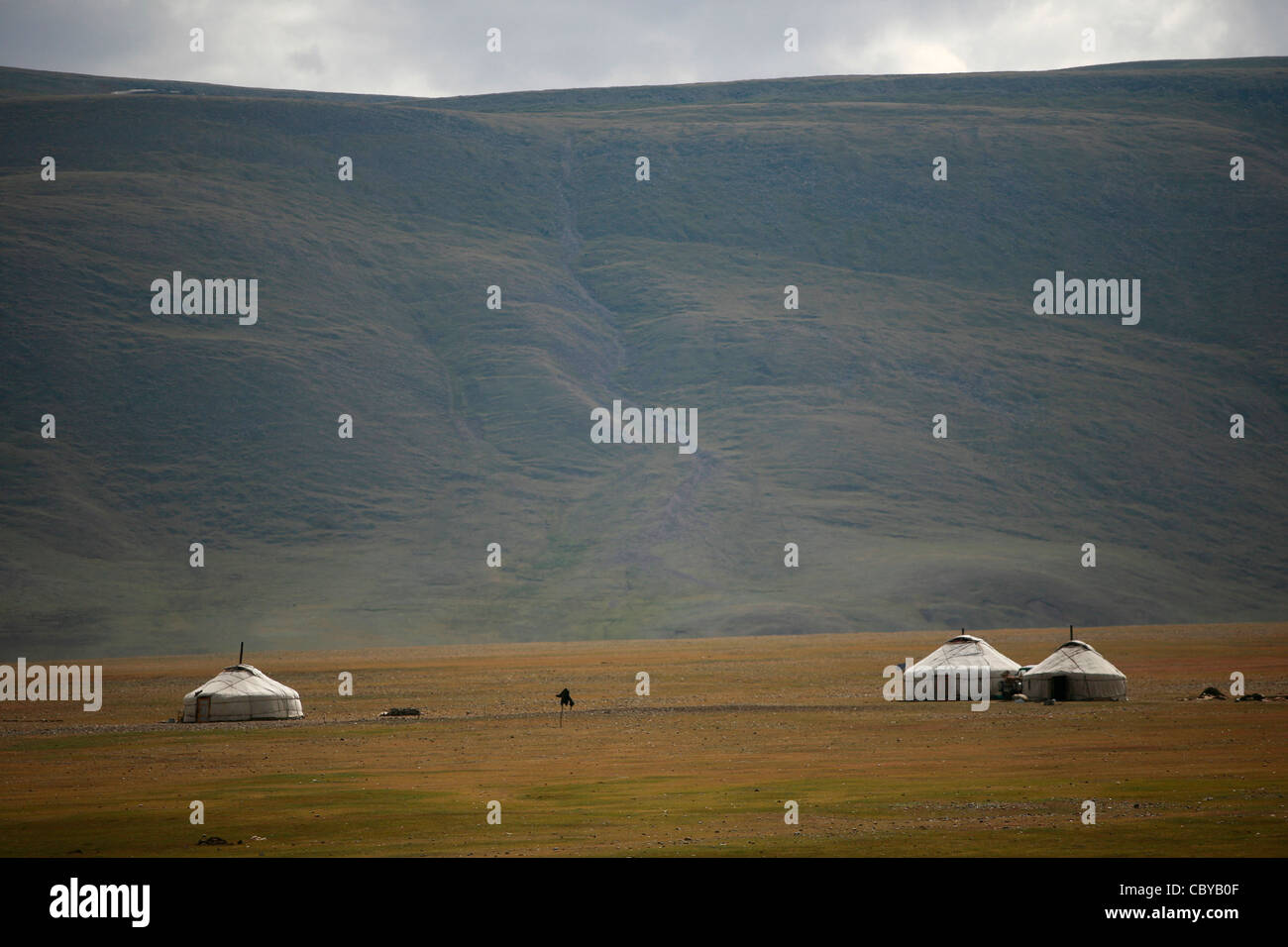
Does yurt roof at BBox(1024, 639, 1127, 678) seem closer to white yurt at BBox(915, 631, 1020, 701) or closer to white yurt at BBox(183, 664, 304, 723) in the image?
white yurt at BBox(915, 631, 1020, 701)

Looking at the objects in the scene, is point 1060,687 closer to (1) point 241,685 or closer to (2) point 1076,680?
(2) point 1076,680

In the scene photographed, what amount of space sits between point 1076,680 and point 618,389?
350ft

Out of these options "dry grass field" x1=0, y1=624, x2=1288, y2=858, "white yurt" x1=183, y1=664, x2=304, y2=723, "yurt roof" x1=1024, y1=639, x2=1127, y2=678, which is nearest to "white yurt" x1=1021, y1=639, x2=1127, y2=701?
"yurt roof" x1=1024, y1=639, x2=1127, y2=678

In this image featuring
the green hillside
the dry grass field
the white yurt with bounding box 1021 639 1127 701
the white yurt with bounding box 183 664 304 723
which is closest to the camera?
the dry grass field

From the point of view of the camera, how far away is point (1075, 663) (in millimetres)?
51875

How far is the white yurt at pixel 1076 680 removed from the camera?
5159 centimetres

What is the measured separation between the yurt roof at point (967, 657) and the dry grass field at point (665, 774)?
1.86 metres

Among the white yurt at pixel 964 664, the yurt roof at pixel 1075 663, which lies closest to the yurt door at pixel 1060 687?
the yurt roof at pixel 1075 663

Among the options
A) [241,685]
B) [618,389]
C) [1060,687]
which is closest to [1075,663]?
[1060,687]

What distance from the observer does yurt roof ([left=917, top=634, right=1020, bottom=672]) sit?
179 ft

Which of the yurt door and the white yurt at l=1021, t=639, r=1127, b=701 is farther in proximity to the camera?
the yurt door

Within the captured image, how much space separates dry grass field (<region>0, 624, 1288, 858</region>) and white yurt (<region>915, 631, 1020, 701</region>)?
1.46 meters

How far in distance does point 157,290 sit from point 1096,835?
13954 centimetres

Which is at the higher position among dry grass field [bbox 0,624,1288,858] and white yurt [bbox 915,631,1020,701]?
white yurt [bbox 915,631,1020,701]
